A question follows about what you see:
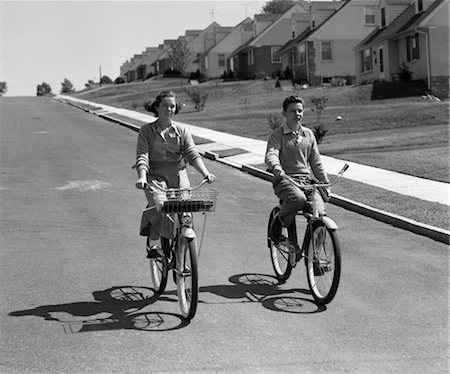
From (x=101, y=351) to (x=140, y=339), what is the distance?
16.9 inches

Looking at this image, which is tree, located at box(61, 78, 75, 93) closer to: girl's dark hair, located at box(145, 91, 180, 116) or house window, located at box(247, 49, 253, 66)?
house window, located at box(247, 49, 253, 66)

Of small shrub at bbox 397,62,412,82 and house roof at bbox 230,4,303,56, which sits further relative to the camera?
house roof at bbox 230,4,303,56

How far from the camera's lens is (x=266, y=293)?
7.91m

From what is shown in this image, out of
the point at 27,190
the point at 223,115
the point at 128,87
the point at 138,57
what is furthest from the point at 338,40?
the point at 138,57

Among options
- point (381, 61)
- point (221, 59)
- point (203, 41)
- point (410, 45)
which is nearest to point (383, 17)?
point (381, 61)

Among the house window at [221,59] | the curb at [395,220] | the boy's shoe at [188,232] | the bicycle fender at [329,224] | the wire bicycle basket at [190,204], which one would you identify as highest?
the house window at [221,59]

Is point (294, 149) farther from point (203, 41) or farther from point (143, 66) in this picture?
point (143, 66)

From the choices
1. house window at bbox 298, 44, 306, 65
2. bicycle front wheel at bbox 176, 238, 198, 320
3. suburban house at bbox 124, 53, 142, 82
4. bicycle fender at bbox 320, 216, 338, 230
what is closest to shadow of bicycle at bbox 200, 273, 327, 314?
bicycle front wheel at bbox 176, 238, 198, 320

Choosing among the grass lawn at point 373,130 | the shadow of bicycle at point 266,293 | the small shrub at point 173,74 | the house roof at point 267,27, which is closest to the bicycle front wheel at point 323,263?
the shadow of bicycle at point 266,293

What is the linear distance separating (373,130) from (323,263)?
23418 millimetres

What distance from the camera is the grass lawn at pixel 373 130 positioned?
14.3 meters

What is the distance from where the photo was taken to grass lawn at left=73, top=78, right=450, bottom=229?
1427cm

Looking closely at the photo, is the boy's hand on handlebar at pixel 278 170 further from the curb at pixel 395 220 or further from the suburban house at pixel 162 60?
the suburban house at pixel 162 60

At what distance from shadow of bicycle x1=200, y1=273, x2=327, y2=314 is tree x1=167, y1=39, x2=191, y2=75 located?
85.5 metres
